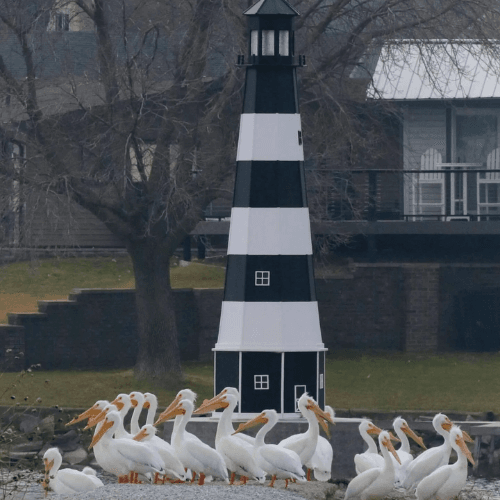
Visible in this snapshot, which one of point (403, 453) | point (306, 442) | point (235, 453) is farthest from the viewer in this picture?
point (403, 453)

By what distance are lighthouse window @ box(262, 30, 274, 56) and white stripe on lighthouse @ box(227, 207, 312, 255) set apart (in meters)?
2.18

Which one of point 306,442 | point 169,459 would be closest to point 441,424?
point 306,442

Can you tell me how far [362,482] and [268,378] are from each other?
4.29 meters

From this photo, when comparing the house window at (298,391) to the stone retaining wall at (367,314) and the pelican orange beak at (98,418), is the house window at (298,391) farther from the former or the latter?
the stone retaining wall at (367,314)

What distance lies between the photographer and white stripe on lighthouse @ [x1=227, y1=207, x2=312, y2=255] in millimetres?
22016

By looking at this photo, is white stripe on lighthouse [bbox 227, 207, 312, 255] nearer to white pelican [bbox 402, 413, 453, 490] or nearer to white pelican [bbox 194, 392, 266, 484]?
white pelican [bbox 194, 392, 266, 484]

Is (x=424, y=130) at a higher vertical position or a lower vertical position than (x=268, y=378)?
higher

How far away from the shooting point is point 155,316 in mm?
30312

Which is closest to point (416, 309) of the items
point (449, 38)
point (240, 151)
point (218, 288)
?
point (218, 288)

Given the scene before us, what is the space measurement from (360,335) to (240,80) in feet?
24.4

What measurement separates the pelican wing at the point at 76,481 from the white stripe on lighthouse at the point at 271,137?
5.60 metres

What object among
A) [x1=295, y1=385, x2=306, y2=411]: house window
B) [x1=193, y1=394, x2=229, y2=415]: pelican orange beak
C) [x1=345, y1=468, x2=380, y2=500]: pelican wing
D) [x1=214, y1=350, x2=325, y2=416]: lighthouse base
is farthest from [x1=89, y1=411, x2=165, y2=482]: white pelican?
→ [x1=295, y1=385, x2=306, y2=411]: house window

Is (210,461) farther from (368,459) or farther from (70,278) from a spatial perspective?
(70,278)

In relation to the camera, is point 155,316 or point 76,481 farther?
point 155,316
